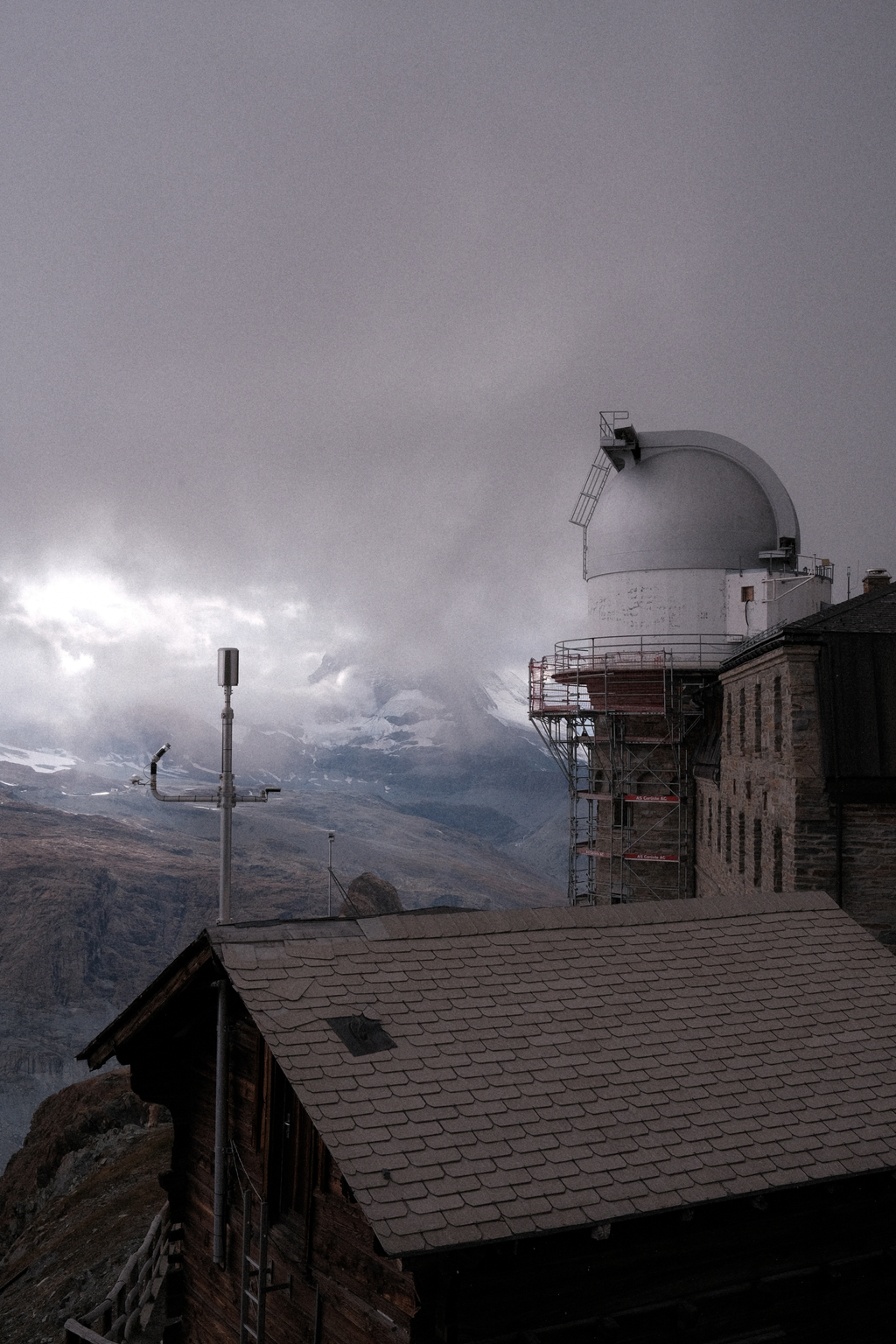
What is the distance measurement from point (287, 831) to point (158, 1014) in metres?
138

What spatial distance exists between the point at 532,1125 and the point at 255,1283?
3.59m

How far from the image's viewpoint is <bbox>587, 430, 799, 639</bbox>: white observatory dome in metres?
35.4

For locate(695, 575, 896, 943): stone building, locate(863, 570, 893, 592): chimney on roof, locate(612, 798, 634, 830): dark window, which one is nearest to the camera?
locate(695, 575, 896, 943): stone building

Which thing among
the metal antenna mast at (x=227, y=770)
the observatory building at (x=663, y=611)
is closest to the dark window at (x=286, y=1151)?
the metal antenna mast at (x=227, y=770)

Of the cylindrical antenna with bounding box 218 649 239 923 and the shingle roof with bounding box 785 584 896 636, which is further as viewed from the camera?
the shingle roof with bounding box 785 584 896 636

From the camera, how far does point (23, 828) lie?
122562mm

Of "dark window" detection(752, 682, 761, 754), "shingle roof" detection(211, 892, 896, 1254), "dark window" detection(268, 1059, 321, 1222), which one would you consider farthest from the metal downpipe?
"dark window" detection(752, 682, 761, 754)

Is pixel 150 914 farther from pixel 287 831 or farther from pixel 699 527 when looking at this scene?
pixel 699 527

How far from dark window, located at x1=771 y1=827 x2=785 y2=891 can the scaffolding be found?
44.5ft

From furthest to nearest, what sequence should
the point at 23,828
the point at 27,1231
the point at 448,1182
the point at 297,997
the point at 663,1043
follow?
the point at 23,828
the point at 27,1231
the point at 663,1043
the point at 297,997
the point at 448,1182

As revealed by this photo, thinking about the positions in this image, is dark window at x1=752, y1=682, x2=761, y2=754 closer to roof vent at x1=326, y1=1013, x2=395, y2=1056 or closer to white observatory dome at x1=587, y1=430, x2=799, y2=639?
white observatory dome at x1=587, y1=430, x2=799, y2=639

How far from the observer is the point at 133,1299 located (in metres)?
16.9

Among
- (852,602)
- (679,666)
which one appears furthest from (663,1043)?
(679,666)

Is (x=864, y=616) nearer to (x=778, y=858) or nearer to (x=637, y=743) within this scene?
(x=778, y=858)
